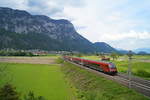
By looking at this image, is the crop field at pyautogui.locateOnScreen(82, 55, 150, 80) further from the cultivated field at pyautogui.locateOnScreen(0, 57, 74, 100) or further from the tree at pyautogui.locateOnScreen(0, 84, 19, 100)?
the tree at pyautogui.locateOnScreen(0, 84, 19, 100)

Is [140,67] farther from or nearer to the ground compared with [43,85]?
farther from the ground

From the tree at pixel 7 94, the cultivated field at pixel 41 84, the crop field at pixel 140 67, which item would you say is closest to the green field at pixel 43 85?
the cultivated field at pixel 41 84

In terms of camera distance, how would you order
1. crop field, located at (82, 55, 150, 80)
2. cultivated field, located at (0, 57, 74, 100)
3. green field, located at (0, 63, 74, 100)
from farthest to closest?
1. crop field, located at (82, 55, 150, 80)
2. green field, located at (0, 63, 74, 100)
3. cultivated field, located at (0, 57, 74, 100)

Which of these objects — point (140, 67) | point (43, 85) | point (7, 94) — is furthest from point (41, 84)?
point (140, 67)

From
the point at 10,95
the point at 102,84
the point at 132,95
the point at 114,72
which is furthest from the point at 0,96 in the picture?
the point at 114,72

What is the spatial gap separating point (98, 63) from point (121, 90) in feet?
79.1

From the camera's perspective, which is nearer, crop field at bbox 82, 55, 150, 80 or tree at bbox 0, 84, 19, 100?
tree at bbox 0, 84, 19, 100

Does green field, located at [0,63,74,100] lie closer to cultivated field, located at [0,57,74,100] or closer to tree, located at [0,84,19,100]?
cultivated field, located at [0,57,74,100]

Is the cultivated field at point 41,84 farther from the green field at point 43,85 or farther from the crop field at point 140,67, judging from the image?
the crop field at point 140,67

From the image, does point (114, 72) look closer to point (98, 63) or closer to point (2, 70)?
point (98, 63)

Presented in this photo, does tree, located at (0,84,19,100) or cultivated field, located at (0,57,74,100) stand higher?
tree, located at (0,84,19,100)

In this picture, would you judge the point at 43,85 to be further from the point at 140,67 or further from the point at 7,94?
the point at 140,67

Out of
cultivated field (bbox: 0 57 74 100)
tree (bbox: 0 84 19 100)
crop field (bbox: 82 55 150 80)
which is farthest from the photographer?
crop field (bbox: 82 55 150 80)

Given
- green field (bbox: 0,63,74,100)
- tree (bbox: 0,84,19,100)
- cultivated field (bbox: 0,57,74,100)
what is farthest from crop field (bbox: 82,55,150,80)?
tree (bbox: 0,84,19,100)
